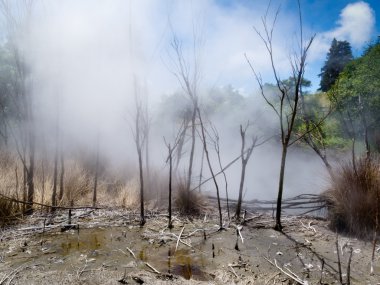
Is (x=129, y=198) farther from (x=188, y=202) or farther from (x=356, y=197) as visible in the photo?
(x=356, y=197)

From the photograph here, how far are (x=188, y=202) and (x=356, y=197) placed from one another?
2.40 meters

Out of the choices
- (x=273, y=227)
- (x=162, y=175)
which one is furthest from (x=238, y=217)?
(x=162, y=175)

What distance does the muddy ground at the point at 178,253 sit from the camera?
2.77m

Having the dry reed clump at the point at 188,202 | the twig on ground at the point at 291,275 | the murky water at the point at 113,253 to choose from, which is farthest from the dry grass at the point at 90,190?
the twig on ground at the point at 291,275

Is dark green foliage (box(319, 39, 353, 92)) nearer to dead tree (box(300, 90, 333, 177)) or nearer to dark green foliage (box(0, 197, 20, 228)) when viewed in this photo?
dead tree (box(300, 90, 333, 177))

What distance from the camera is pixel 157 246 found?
3.57 m

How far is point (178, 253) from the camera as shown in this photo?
11.1ft

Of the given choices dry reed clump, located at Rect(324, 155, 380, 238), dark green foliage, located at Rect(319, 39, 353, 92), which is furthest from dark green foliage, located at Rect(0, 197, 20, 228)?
dark green foliage, located at Rect(319, 39, 353, 92)

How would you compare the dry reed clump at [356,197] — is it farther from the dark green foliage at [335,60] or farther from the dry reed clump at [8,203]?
the dark green foliage at [335,60]

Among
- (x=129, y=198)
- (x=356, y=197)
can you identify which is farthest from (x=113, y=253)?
(x=356, y=197)

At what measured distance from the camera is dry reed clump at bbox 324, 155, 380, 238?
138 inches

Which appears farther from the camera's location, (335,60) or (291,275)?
(335,60)

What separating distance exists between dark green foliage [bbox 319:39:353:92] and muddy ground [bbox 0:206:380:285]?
974 inches

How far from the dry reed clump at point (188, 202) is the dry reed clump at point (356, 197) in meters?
1.99
